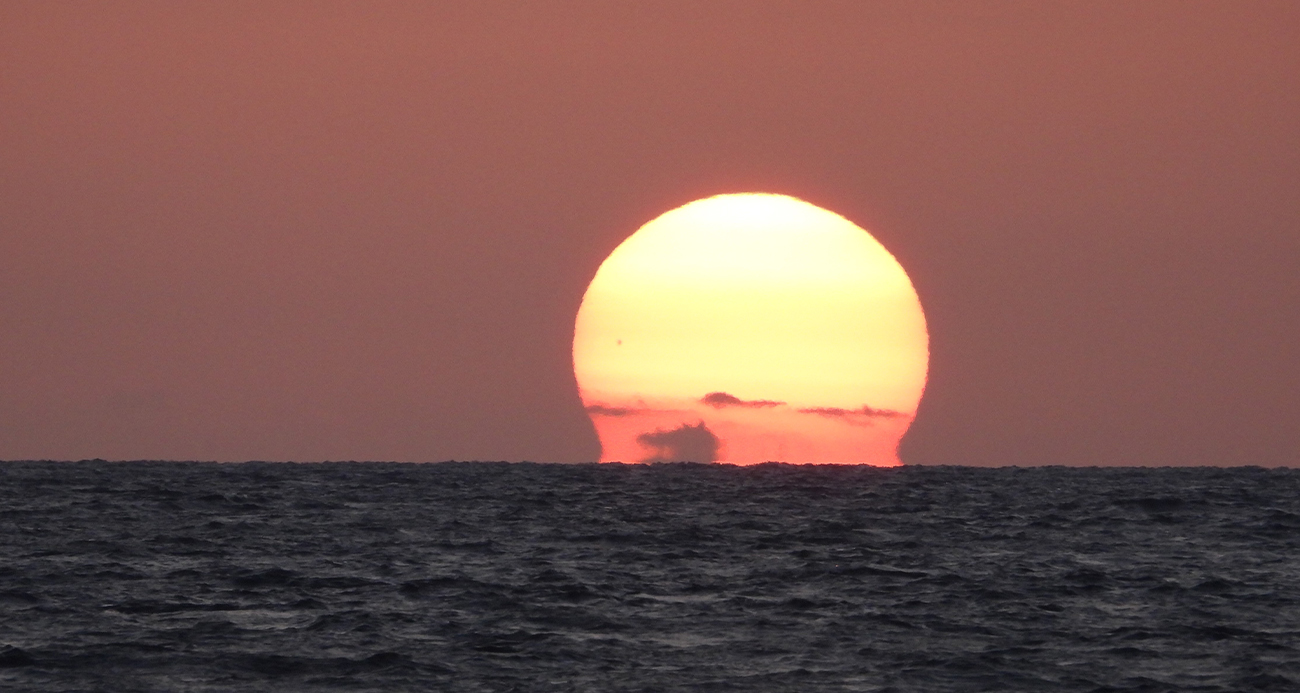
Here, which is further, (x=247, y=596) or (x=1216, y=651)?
(x=247, y=596)

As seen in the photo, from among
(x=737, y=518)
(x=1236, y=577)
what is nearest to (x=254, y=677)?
(x=1236, y=577)

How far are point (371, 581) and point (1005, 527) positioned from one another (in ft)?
94.2

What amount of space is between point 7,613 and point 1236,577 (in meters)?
30.6

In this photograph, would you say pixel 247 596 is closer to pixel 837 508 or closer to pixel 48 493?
pixel 837 508

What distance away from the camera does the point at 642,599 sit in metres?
37.4

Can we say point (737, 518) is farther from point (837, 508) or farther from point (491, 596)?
point (491, 596)

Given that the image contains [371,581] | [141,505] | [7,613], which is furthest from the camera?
Result: [141,505]

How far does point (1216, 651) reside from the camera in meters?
30.9

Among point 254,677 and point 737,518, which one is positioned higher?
point 737,518

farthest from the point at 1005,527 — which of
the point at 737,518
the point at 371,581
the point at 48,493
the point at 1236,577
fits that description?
the point at 48,493

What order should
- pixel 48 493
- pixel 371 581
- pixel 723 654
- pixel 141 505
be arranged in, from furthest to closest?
pixel 48 493 < pixel 141 505 < pixel 371 581 < pixel 723 654

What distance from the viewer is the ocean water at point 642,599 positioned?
93.4ft

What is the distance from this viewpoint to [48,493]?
79.1 metres

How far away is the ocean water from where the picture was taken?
93.4ft
